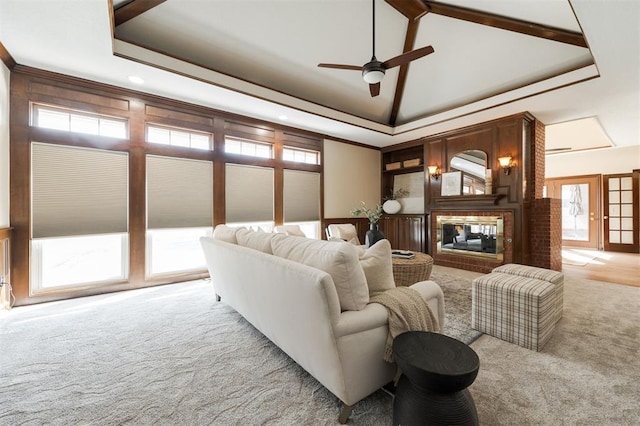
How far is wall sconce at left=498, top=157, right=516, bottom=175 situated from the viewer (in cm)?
A: 471

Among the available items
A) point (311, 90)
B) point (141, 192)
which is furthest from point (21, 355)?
point (311, 90)

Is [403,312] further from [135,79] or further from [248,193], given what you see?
[135,79]

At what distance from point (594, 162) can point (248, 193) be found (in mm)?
9597

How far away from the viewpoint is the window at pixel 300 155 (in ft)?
18.3

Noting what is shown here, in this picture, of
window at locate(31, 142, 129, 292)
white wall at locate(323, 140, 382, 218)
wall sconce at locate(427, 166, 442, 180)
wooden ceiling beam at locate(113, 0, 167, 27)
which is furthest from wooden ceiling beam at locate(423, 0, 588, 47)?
window at locate(31, 142, 129, 292)

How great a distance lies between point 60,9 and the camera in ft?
7.48

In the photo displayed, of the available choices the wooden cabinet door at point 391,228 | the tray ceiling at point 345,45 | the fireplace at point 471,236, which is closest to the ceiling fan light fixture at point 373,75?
the tray ceiling at point 345,45

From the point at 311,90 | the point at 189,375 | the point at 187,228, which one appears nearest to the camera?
the point at 189,375

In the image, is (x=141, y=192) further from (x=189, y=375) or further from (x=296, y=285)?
(x=296, y=285)

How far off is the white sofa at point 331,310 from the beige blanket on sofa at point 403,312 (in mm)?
43

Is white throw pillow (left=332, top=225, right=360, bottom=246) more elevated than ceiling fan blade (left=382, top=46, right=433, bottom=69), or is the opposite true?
ceiling fan blade (left=382, top=46, right=433, bottom=69)

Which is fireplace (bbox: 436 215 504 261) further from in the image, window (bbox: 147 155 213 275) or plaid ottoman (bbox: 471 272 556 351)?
window (bbox: 147 155 213 275)

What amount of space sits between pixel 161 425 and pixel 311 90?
16.1 ft

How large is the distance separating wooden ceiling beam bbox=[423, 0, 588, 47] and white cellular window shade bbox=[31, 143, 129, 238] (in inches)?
197
